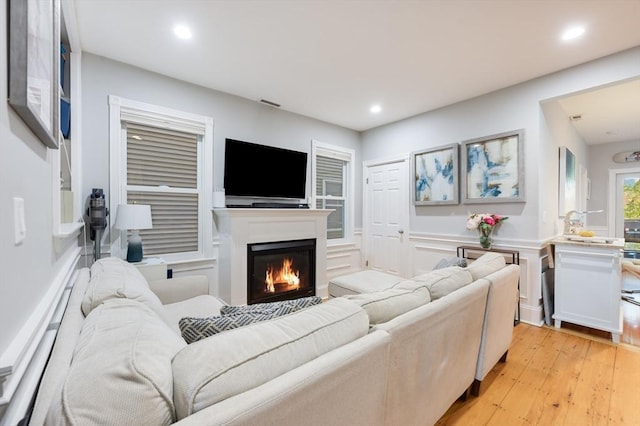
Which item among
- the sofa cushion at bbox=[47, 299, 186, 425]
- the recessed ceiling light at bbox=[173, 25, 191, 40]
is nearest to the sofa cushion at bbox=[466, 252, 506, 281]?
the sofa cushion at bbox=[47, 299, 186, 425]

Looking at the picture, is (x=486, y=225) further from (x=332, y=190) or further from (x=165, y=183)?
(x=165, y=183)

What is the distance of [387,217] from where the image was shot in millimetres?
4570

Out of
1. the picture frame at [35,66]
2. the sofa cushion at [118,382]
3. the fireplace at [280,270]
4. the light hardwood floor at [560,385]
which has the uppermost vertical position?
the picture frame at [35,66]

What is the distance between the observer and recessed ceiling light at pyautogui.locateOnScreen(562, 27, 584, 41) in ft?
7.26

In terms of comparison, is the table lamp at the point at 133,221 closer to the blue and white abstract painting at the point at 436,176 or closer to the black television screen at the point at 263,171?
the black television screen at the point at 263,171

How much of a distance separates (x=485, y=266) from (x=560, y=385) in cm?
101

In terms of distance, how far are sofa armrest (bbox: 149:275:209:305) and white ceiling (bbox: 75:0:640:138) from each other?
2050 mm

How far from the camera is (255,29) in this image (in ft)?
7.25

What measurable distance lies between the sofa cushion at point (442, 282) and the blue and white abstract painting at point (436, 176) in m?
2.20

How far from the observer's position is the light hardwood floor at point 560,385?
169 centimetres

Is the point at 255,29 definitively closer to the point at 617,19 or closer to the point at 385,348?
the point at 385,348

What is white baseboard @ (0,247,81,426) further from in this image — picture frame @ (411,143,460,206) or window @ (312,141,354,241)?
picture frame @ (411,143,460,206)

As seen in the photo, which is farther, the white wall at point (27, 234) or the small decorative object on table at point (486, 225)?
the small decorative object on table at point (486, 225)

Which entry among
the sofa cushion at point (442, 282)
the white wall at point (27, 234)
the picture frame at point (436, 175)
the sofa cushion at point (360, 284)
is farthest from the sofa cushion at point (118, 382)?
the picture frame at point (436, 175)
